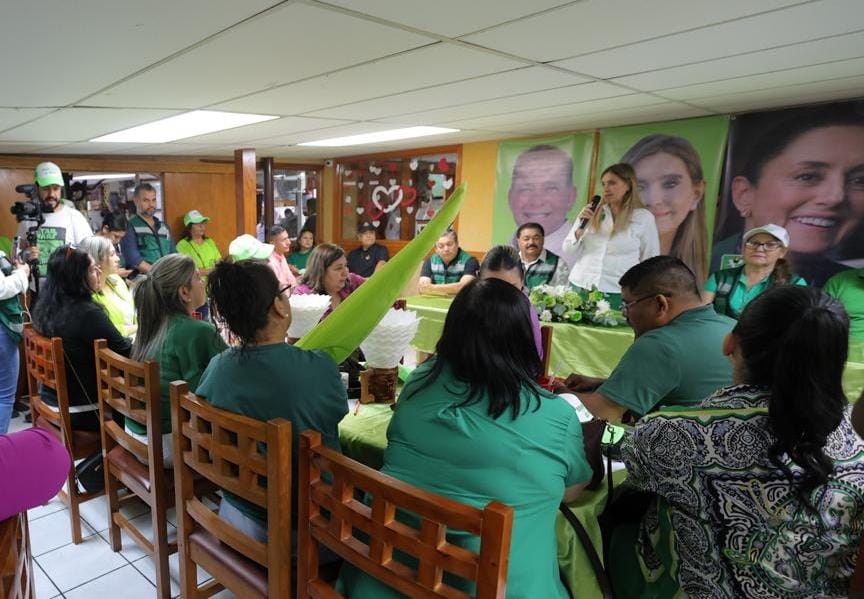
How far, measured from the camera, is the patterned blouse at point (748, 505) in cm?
97

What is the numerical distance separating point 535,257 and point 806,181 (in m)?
1.75

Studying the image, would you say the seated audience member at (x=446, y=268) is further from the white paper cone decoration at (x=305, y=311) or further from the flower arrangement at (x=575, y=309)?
the white paper cone decoration at (x=305, y=311)

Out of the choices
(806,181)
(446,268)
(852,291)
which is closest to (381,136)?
(446,268)

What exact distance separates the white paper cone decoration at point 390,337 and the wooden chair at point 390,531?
0.52m

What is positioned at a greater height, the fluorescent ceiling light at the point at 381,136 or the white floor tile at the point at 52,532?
the fluorescent ceiling light at the point at 381,136

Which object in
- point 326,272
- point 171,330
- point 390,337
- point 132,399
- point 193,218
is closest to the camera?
point 390,337

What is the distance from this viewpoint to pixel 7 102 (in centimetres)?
229

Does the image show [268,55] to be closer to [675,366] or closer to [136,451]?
[136,451]

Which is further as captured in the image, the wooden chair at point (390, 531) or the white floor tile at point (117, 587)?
the white floor tile at point (117, 587)

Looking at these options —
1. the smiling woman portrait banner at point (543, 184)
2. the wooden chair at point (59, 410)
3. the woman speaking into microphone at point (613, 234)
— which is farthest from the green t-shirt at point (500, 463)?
the smiling woman portrait banner at point (543, 184)

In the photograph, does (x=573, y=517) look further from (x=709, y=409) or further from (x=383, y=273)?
(x=383, y=273)

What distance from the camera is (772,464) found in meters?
0.97

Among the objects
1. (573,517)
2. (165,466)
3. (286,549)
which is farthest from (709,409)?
(165,466)

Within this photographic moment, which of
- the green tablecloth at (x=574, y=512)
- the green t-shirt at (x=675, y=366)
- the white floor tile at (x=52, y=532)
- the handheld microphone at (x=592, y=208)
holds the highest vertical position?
the handheld microphone at (x=592, y=208)
